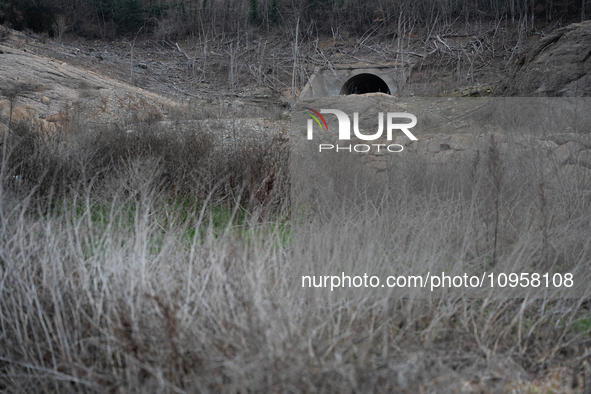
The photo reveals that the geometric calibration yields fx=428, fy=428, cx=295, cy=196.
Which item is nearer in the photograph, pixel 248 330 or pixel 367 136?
pixel 248 330

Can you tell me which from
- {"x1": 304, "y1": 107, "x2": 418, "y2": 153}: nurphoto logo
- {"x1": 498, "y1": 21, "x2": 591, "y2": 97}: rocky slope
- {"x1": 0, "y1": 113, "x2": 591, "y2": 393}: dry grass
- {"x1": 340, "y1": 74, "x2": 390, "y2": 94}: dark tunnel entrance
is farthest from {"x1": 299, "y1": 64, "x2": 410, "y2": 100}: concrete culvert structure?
{"x1": 0, "y1": 113, "x2": 591, "y2": 393}: dry grass

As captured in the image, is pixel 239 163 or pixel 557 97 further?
pixel 557 97

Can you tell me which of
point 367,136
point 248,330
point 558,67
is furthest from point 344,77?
point 248,330

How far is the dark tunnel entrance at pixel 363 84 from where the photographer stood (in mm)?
19891

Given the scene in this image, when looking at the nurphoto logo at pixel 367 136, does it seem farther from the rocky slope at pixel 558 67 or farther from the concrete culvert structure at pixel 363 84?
the concrete culvert structure at pixel 363 84

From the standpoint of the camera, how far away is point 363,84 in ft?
68.8

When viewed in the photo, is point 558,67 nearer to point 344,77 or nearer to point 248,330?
point 248,330

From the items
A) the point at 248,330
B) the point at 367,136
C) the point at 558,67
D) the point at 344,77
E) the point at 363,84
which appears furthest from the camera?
the point at 363,84

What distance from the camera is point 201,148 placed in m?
4.89

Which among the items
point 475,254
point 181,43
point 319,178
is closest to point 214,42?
point 181,43

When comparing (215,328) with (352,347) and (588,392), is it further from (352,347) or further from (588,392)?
(588,392)

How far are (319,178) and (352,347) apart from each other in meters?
2.43

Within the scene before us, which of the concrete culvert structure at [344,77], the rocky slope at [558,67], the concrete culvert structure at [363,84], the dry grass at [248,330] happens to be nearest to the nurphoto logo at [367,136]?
the dry grass at [248,330]

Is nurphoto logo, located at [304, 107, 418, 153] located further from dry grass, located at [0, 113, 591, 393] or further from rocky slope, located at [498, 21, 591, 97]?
rocky slope, located at [498, 21, 591, 97]
